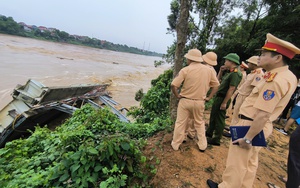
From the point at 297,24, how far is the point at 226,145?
8124mm

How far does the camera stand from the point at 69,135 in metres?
2.32

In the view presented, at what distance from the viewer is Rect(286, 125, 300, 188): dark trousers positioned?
234cm

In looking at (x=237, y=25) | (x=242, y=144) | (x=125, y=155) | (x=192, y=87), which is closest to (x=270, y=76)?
(x=242, y=144)

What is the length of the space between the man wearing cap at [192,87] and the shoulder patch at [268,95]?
126 cm

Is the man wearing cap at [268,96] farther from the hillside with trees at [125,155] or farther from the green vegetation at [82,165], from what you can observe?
the green vegetation at [82,165]

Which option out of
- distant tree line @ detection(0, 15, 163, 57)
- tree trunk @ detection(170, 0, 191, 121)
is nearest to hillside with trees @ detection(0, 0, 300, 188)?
tree trunk @ detection(170, 0, 191, 121)

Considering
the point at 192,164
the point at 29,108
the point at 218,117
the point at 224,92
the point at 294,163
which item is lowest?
the point at 29,108

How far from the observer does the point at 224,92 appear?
3387 millimetres

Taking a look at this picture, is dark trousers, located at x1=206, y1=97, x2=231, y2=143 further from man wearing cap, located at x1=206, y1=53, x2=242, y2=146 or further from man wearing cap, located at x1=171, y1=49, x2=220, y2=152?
man wearing cap, located at x1=171, y1=49, x2=220, y2=152

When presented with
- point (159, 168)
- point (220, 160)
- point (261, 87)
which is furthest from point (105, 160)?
point (220, 160)

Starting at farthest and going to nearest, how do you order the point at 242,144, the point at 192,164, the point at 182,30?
the point at 182,30
the point at 192,164
the point at 242,144

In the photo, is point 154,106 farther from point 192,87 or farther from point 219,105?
point 192,87

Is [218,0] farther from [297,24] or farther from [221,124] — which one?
[221,124]

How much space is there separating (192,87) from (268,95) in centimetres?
131
